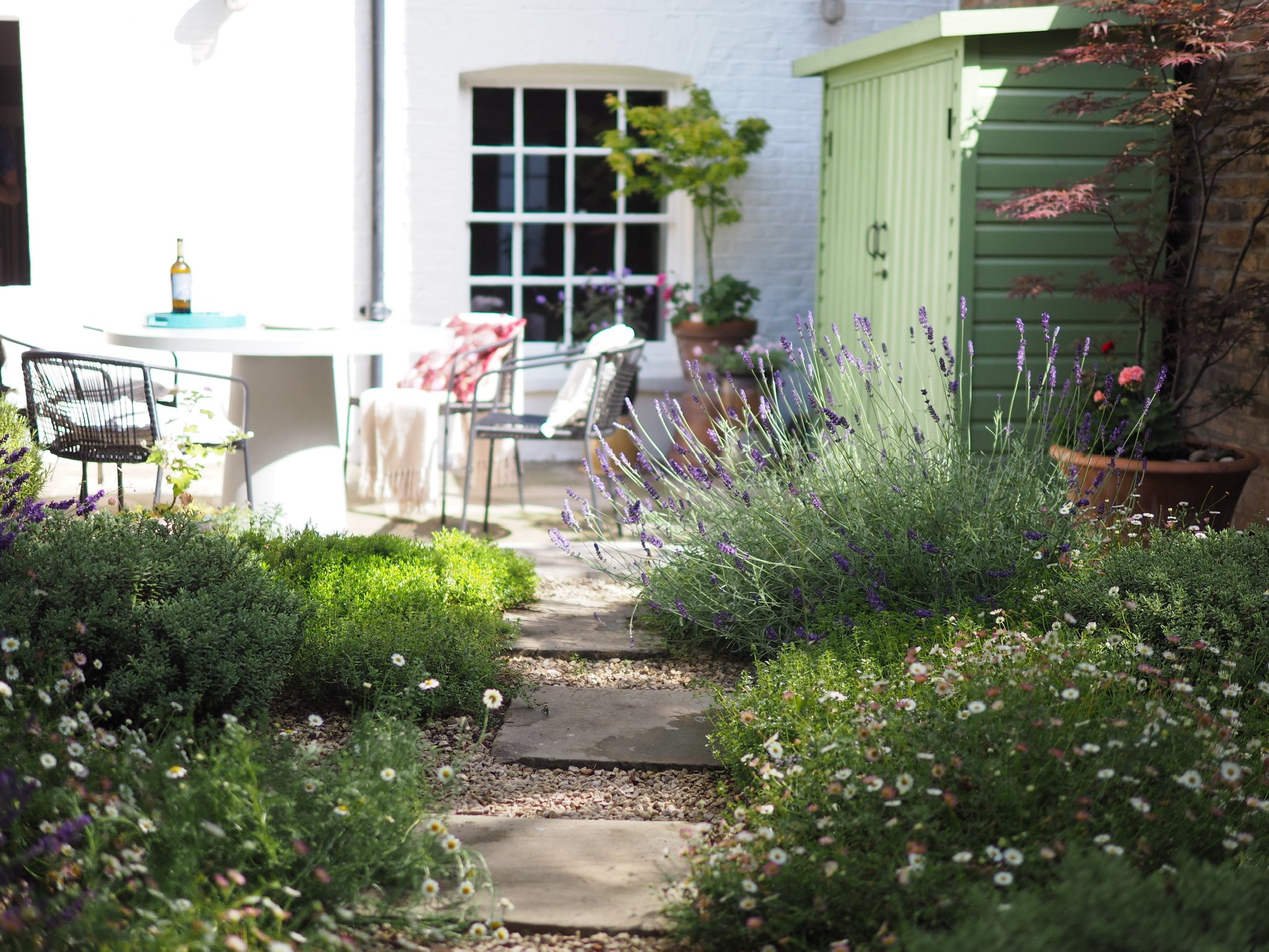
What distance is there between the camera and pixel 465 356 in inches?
240

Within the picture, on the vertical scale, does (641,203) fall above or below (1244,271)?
above

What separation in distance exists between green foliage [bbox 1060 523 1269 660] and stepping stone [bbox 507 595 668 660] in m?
1.15

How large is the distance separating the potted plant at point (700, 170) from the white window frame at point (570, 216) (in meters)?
0.18

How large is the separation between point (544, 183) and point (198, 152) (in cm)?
191

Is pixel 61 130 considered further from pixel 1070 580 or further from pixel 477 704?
pixel 1070 580

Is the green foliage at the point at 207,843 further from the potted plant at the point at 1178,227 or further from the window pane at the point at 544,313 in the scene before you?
the window pane at the point at 544,313

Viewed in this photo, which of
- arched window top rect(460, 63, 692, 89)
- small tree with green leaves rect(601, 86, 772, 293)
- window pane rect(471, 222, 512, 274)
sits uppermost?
arched window top rect(460, 63, 692, 89)

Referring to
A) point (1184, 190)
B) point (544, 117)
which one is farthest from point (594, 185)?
point (1184, 190)

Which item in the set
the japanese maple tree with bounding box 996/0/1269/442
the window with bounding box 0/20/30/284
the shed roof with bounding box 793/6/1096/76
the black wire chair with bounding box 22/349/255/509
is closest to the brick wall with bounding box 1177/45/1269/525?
the japanese maple tree with bounding box 996/0/1269/442

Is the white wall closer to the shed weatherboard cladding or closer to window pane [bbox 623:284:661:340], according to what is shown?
window pane [bbox 623:284:661:340]

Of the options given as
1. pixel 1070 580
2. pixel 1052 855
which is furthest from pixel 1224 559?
pixel 1052 855

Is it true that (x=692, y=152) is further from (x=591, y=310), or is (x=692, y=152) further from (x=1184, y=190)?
(x=1184, y=190)

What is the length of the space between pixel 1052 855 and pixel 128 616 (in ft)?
5.99

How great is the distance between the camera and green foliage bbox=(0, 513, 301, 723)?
2.60 m
